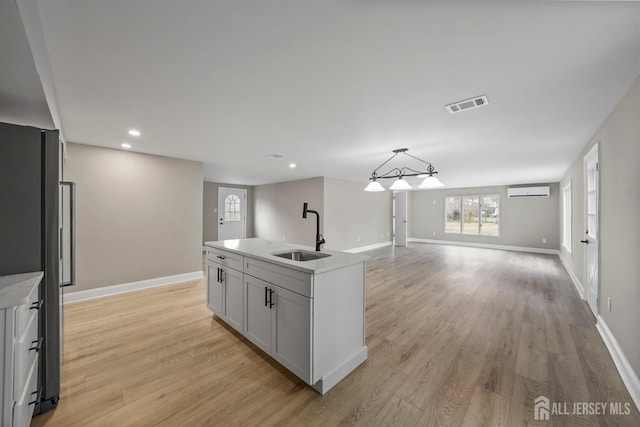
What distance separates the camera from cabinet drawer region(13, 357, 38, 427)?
1.22m

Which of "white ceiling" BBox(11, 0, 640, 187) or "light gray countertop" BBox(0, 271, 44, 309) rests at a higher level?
"white ceiling" BBox(11, 0, 640, 187)

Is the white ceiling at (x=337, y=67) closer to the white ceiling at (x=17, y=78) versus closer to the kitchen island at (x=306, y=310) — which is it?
the white ceiling at (x=17, y=78)

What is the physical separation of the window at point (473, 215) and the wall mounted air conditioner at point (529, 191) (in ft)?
1.64

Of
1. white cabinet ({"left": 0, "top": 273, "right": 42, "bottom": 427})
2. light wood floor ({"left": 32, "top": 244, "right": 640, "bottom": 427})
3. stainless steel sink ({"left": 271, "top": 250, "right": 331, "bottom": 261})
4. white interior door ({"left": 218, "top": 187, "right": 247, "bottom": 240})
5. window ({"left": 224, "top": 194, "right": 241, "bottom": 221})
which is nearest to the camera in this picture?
white cabinet ({"left": 0, "top": 273, "right": 42, "bottom": 427})

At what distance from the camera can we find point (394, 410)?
165 cm

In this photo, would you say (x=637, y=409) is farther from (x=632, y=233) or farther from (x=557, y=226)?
(x=557, y=226)

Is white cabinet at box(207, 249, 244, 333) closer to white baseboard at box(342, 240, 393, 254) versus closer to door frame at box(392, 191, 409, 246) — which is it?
white baseboard at box(342, 240, 393, 254)

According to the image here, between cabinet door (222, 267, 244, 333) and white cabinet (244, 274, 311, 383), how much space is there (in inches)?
5.0

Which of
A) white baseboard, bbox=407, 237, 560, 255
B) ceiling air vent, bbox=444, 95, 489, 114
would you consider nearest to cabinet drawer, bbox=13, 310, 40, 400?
ceiling air vent, bbox=444, 95, 489, 114

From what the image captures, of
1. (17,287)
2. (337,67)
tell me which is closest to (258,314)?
(17,287)

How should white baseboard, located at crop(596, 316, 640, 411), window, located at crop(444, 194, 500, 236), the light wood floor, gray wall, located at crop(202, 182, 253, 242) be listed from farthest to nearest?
window, located at crop(444, 194, 500, 236) → gray wall, located at crop(202, 182, 253, 242) → white baseboard, located at crop(596, 316, 640, 411) → the light wood floor

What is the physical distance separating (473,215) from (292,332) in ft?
31.7

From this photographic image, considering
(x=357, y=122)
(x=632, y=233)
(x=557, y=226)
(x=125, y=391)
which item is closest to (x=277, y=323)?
(x=125, y=391)

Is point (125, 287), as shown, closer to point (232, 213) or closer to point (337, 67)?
point (337, 67)
